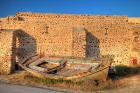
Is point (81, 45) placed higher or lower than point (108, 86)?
higher

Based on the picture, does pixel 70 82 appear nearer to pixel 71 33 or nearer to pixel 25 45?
pixel 71 33

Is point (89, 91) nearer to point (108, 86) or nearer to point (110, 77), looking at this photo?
point (108, 86)

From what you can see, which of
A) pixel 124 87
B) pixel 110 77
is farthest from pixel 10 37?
pixel 124 87

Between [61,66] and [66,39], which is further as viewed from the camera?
[66,39]

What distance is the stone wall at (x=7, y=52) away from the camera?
19391 mm

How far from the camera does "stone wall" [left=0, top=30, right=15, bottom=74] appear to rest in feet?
63.6

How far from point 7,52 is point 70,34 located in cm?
418

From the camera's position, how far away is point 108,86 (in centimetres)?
1608

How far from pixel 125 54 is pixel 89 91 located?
23.5ft

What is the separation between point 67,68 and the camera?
18.0 meters

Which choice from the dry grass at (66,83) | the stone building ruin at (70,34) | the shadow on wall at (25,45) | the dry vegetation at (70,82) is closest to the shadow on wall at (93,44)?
the stone building ruin at (70,34)

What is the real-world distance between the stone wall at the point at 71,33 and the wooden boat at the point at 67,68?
7.50ft

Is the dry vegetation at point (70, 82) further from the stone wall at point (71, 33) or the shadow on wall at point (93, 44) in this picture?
the shadow on wall at point (93, 44)

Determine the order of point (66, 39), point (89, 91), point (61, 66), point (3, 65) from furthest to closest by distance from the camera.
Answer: point (66, 39)
point (3, 65)
point (61, 66)
point (89, 91)
